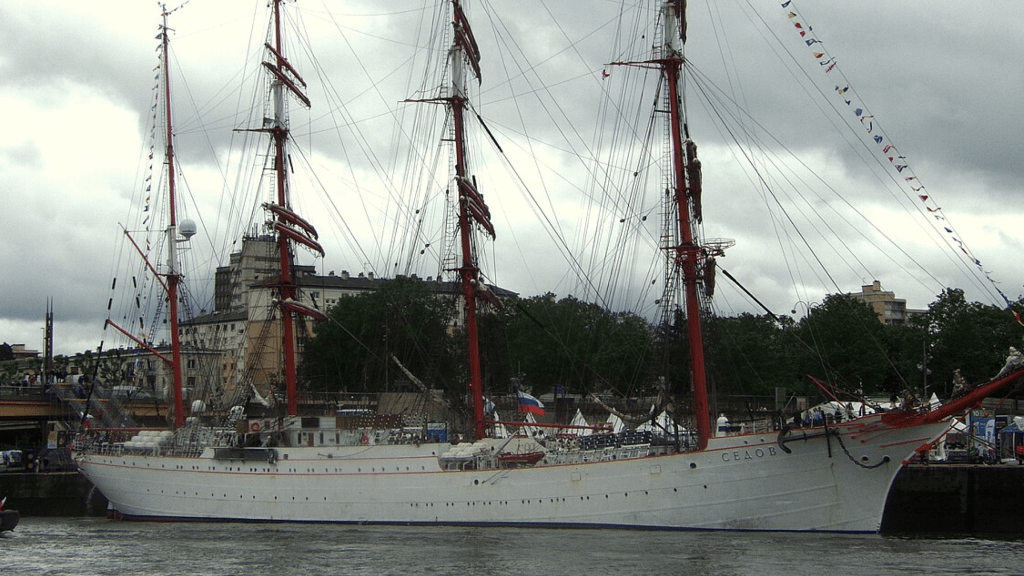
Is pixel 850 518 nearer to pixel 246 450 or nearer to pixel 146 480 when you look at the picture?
pixel 246 450

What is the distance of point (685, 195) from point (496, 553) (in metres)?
17.1

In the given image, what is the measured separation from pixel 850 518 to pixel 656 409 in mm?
8944

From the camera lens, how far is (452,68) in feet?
188

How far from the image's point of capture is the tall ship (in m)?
44.5

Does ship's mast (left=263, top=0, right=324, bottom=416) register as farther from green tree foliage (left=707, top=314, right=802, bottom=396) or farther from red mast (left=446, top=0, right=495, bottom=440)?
green tree foliage (left=707, top=314, right=802, bottom=396)

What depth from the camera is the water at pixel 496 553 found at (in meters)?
36.6

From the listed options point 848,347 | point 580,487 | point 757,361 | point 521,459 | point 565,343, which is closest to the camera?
point 580,487

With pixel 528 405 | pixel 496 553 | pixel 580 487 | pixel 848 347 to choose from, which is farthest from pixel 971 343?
pixel 496 553

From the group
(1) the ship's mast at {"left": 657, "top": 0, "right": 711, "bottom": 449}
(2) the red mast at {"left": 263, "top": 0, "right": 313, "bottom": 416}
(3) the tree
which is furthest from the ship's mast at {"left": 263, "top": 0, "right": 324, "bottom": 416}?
(3) the tree

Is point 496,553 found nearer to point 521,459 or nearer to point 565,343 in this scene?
point 521,459

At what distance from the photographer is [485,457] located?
1992 inches

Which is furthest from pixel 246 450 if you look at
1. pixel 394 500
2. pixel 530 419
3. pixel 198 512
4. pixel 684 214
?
pixel 684 214

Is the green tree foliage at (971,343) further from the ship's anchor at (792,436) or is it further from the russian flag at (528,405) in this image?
the ship's anchor at (792,436)

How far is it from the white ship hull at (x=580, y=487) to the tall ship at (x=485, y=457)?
59 millimetres
